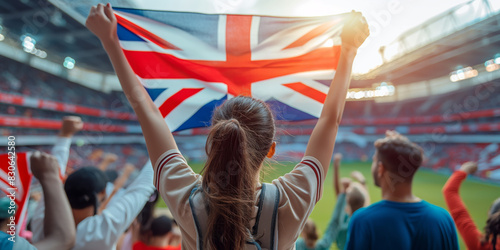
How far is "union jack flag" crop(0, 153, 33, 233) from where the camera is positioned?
1401 millimetres

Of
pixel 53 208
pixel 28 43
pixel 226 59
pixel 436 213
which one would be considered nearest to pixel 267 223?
pixel 53 208

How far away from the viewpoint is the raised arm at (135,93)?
877 mm

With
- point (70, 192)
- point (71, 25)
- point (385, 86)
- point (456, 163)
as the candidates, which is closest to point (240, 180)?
point (70, 192)

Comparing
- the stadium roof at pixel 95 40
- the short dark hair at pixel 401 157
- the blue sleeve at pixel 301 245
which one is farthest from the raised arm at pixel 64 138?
the stadium roof at pixel 95 40

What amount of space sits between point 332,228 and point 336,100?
6.11 feet

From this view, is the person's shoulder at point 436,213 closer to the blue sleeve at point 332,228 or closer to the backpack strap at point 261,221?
the backpack strap at point 261,221

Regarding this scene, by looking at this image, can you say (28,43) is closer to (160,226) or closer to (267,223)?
(160,226)

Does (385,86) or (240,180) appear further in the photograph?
(385,86)

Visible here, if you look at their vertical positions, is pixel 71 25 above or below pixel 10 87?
above

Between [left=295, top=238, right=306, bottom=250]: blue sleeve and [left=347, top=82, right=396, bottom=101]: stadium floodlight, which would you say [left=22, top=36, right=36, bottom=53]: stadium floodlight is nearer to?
[left=295, top=238, right=306, bottom=250]: blue sleeve

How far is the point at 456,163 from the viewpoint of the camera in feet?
65.6

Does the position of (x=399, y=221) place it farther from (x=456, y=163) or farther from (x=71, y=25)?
(x=456, y=163)

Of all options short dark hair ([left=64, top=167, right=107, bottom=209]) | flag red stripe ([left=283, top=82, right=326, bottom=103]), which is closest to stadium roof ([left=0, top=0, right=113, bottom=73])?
short dark hair ([left=64, top=167, right=107, bottom=209])

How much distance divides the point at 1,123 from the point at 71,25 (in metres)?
6.19
